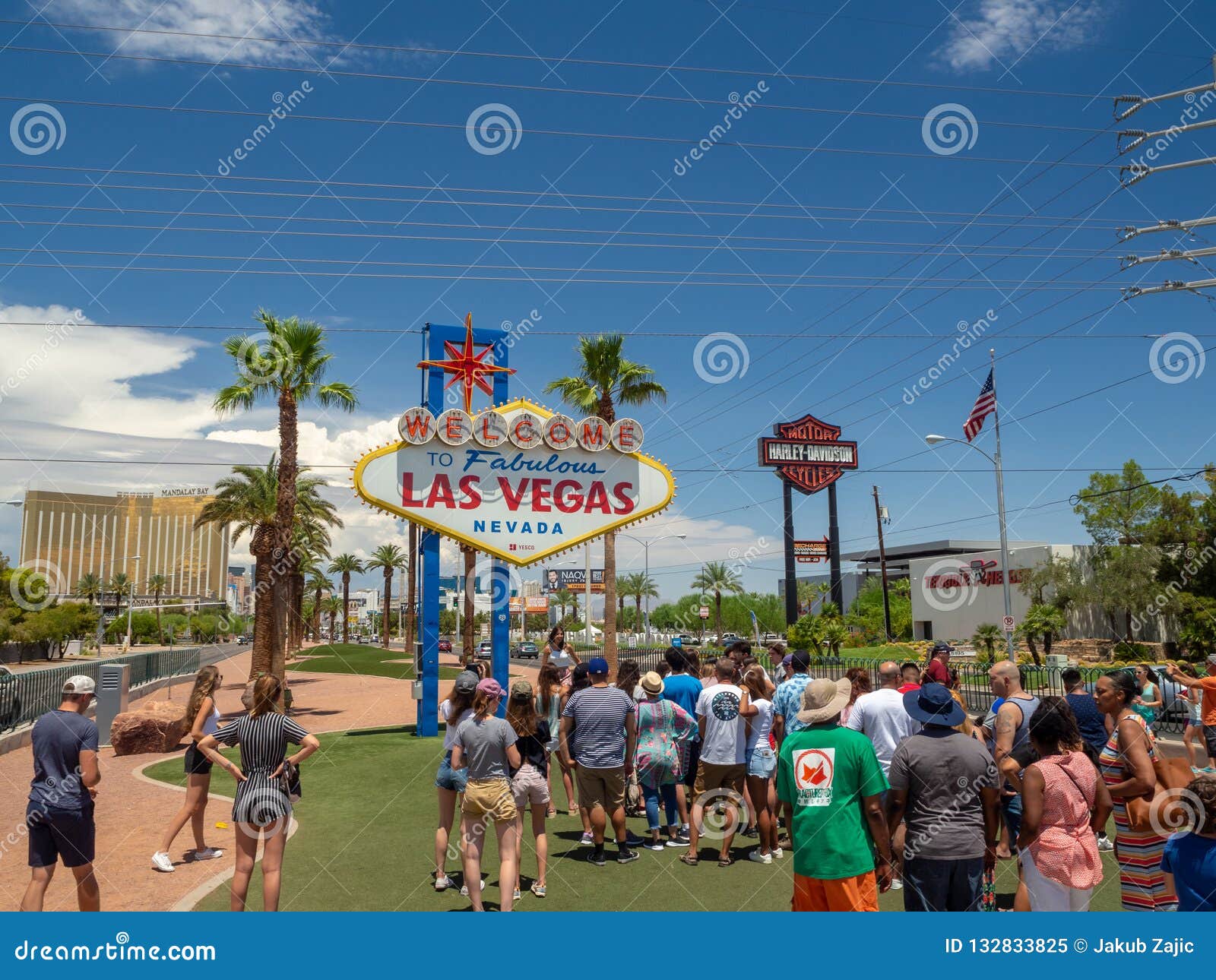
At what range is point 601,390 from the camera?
30.1 metres

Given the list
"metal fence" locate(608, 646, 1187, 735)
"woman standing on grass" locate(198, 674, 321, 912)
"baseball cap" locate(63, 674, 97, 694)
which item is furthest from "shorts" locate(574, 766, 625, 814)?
"baseball cap" locate(63, 674, 97, 694)

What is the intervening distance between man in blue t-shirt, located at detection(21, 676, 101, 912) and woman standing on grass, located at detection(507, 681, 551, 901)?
3.01 meters

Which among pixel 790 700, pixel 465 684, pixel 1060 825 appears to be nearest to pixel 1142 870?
pixel 1060 825

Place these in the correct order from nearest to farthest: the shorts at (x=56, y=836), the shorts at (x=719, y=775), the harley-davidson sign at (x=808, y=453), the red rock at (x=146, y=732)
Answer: the shorts at (x=56, y=836), the shorts at (x=719, y=775), the red rock at (x=146, y=732), the harley-davidson sign at (x=808, y=453)

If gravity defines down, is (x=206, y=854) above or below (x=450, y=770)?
below

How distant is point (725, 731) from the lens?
319 inches

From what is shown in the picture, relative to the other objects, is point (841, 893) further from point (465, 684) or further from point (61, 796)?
point (61, 796)

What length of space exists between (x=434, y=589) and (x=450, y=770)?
10.2 m

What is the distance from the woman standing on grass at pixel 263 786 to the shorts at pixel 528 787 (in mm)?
1684

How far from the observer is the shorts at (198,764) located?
307 inches

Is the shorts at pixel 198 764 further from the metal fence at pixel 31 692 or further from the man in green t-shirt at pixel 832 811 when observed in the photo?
the metal fence at pixel 31 692

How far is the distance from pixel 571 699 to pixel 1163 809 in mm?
4711

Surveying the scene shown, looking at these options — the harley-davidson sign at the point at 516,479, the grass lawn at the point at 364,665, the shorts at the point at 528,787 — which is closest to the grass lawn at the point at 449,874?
the shorts at the point at 528,787

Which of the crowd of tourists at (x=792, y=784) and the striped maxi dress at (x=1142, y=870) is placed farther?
the striped maxi dress at (x=1142, y=870)
